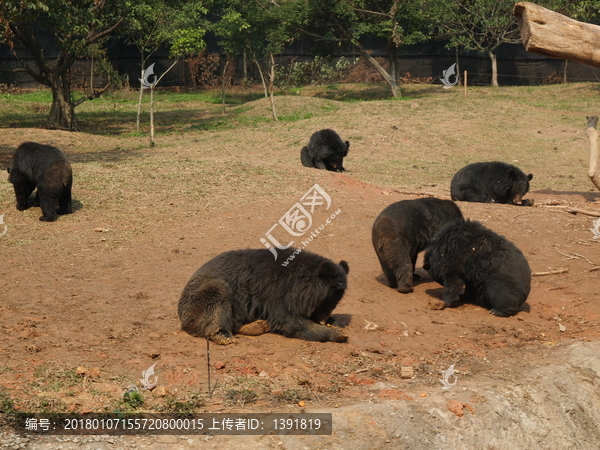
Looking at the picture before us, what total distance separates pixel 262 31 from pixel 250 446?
30.8 meters

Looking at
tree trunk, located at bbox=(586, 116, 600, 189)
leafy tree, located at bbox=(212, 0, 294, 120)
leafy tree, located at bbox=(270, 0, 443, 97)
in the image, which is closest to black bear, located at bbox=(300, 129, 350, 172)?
tree trunk, located at bbox=(586, 116, 600, 189)

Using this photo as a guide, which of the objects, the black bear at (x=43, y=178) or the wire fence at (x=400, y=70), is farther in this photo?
the wire fence at (x=400, y=70)

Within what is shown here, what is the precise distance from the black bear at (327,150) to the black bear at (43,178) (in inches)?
250

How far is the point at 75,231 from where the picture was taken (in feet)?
34.2

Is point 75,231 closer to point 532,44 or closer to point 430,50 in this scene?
point 532,44

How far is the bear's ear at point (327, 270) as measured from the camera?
619 centimetres

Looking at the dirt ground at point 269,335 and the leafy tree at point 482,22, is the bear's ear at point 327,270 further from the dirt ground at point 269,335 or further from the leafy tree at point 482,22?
the leafy tree at point 482,22

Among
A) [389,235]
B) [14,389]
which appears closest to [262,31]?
[389,235]

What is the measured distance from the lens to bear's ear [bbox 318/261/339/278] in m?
6.19

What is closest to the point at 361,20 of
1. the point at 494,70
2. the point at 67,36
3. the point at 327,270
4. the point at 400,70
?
the point at 400,70

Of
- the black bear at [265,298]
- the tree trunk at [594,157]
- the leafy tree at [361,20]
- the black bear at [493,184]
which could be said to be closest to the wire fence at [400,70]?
the leafy tree at [361,20]

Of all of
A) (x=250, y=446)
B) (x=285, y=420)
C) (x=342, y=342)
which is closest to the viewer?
(x=250, y=446)

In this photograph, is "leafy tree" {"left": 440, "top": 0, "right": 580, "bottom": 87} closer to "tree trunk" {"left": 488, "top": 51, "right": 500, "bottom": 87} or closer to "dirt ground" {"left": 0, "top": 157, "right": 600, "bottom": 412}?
"tree trunk" {"left": 488, "top": 51, "right": 500, "bottom": 87}

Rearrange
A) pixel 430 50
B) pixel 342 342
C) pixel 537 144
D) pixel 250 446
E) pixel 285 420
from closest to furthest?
pixel 250 446 → pixel 285 420 → pixel 342 342 → pixel 537 144 → pixel 430 50
